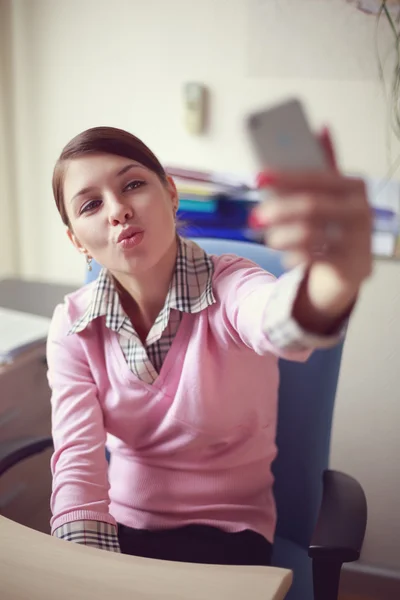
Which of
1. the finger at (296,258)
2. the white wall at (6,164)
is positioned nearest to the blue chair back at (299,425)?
the finger at (296,258)

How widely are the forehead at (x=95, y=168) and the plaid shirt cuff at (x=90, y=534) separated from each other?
1.60ft

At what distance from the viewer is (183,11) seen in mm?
1426

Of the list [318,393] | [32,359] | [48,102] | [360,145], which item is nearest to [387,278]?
[360,145]

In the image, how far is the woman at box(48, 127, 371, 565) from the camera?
891 mm

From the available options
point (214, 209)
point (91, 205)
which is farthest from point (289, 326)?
point (214, 209)

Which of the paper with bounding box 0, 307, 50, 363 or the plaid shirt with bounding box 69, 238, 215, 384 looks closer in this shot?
the plaid shirt with bounding box 69, 238, 215, 384

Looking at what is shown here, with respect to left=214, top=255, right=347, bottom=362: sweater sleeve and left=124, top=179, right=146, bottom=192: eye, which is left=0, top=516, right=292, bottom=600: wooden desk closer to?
left=214, top=255, right=347, bottom=362: sweater sleeve

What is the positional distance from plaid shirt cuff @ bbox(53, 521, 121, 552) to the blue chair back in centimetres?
35

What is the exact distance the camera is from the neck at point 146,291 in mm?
974

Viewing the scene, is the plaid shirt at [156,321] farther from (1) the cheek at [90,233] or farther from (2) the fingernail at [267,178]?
(2) the fingernail at [267,178]

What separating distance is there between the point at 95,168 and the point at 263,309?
1.16ft

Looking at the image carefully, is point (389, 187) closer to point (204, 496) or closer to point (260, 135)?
point (204, 496)

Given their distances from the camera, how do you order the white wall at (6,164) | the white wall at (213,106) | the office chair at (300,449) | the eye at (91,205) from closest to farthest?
the eye at (91,205) < the office chair at (300,449) < the white wall at (213,106) < the white wall at (6,164)

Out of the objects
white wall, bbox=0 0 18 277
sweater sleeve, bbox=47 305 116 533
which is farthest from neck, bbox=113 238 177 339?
white wall, bbox=0 0 18 277
